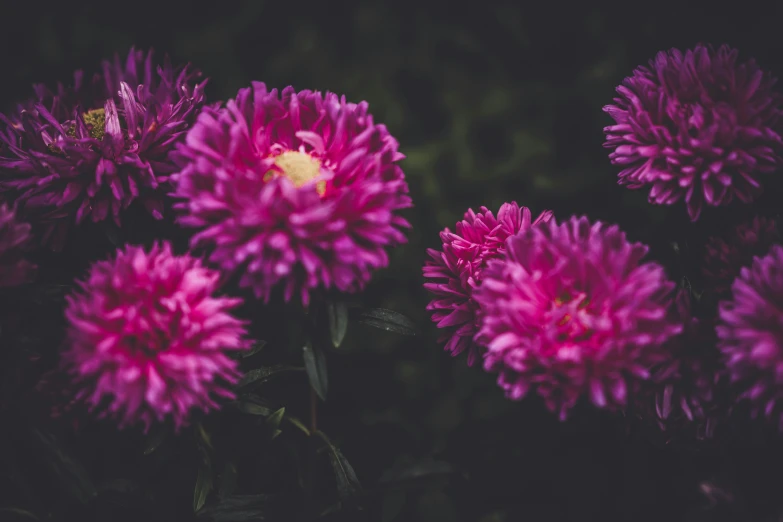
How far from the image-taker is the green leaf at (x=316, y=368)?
25.8 inches

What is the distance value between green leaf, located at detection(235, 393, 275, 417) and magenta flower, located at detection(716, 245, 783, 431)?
0.51 m

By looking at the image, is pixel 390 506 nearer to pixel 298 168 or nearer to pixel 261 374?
pixel 261 374

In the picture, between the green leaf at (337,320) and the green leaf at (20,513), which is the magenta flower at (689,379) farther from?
the green leaf at (20,513)

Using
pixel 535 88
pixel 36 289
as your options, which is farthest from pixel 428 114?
pixel 36 289

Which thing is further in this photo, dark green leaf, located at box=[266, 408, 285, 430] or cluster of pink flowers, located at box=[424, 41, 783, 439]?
dark green leaf, located at box=[266, 408, 285, 430]

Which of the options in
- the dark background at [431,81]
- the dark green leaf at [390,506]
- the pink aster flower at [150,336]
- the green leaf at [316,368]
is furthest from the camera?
the dark background at [431,81]

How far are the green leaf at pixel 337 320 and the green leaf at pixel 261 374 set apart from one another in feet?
0.39

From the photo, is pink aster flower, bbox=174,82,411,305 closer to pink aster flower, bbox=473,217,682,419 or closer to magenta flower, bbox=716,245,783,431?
pink aster flower, bbox=473,217,682,419

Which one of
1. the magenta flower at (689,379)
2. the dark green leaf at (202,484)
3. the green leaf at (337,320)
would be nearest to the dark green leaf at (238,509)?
the dark green leaf at (202,484)

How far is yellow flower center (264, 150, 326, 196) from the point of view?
0.66 metres

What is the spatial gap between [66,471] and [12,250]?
249 millimetres

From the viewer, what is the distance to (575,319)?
23.2 inches

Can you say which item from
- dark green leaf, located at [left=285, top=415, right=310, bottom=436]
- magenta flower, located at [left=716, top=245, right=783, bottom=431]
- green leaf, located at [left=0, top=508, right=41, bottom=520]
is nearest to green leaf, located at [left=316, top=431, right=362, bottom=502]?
dark green leaf, located at [left=285, top=415, right=310, bottom=436]

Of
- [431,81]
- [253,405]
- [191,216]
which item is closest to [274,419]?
[253,405]
